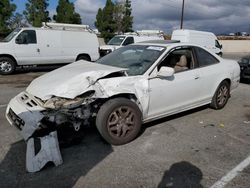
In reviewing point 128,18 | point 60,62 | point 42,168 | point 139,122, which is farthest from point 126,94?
point 128,18

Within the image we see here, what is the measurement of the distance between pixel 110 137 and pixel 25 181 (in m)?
1.32

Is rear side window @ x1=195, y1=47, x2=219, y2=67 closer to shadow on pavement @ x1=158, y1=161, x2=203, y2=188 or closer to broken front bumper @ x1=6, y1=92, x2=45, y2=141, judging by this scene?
shadow on pavement @ x1=158, y1=161, x2=203, y2=188

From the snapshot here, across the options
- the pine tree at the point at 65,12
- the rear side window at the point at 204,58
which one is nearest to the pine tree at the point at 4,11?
the pine tree at the point at 65,12

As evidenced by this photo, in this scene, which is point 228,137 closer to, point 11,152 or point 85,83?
point 85,83

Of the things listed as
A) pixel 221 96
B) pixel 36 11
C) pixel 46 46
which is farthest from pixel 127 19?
pixel 221 96

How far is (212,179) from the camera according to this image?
3.35 m

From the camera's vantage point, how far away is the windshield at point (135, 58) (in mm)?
4664

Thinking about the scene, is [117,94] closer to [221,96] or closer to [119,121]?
[119,121]

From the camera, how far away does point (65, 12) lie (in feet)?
112

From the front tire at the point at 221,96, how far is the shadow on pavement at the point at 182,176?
2.68m

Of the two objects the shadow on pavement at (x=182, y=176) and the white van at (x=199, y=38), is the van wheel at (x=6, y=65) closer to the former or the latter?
the shadow on pavement at (x=182, y=176)

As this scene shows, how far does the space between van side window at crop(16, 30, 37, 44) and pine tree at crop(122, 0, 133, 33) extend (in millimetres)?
29837

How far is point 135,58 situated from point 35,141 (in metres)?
2.24

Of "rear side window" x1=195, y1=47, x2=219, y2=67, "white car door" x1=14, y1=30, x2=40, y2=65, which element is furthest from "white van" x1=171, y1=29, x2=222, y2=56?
"rear side window" x1=195, y1=47, x2=219, y2=67
